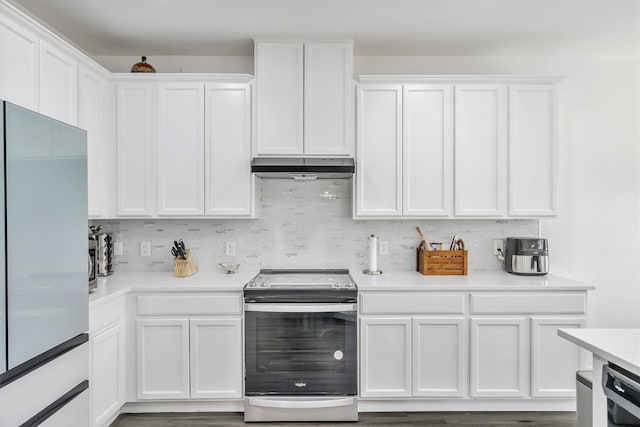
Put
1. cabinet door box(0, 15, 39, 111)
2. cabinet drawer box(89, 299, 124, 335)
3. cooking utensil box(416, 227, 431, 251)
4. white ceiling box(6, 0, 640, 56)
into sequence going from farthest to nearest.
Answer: cooking utensil box(416, 227, 431, 251), white ceiling box(6, 0, 640, 56), cabinet drawer box(89, 299, 124, 335), cabinet door box(0, 15, 39, 111)

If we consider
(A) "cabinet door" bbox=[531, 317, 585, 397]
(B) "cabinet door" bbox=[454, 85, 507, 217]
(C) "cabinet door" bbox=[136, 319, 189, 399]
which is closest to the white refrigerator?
(C) "cabinet door" bbox=[136, 319, 189, 399]

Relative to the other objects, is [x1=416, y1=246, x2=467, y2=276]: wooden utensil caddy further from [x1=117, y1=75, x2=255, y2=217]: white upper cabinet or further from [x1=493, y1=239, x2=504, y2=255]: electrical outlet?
[x1=117, y1=75, x2=255, y2=217]: white upper cabinet

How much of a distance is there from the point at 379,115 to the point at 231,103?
1.09 metres

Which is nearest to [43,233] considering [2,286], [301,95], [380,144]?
[2,286]

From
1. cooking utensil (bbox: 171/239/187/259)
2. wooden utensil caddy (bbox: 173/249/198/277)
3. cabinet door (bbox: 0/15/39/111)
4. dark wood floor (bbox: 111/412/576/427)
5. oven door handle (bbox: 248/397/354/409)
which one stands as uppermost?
cabinet door (bbox: 0/15/39/111)

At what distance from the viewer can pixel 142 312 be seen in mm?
2625

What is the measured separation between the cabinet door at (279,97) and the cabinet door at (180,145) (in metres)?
0.44

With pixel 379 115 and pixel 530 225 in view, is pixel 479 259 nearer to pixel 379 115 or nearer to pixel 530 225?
pixel 530 225

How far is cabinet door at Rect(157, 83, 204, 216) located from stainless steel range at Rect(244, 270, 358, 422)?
0.90 meters

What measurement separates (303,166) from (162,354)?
1.58 meters

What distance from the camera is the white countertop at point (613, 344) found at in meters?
1.41

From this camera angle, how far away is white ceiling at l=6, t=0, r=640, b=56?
2428 mm

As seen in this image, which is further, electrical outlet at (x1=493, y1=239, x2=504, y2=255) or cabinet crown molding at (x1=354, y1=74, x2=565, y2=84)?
electrical outlet at (x1=493, y1=239, x2=504, y2=255)

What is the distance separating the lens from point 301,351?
2.60m
